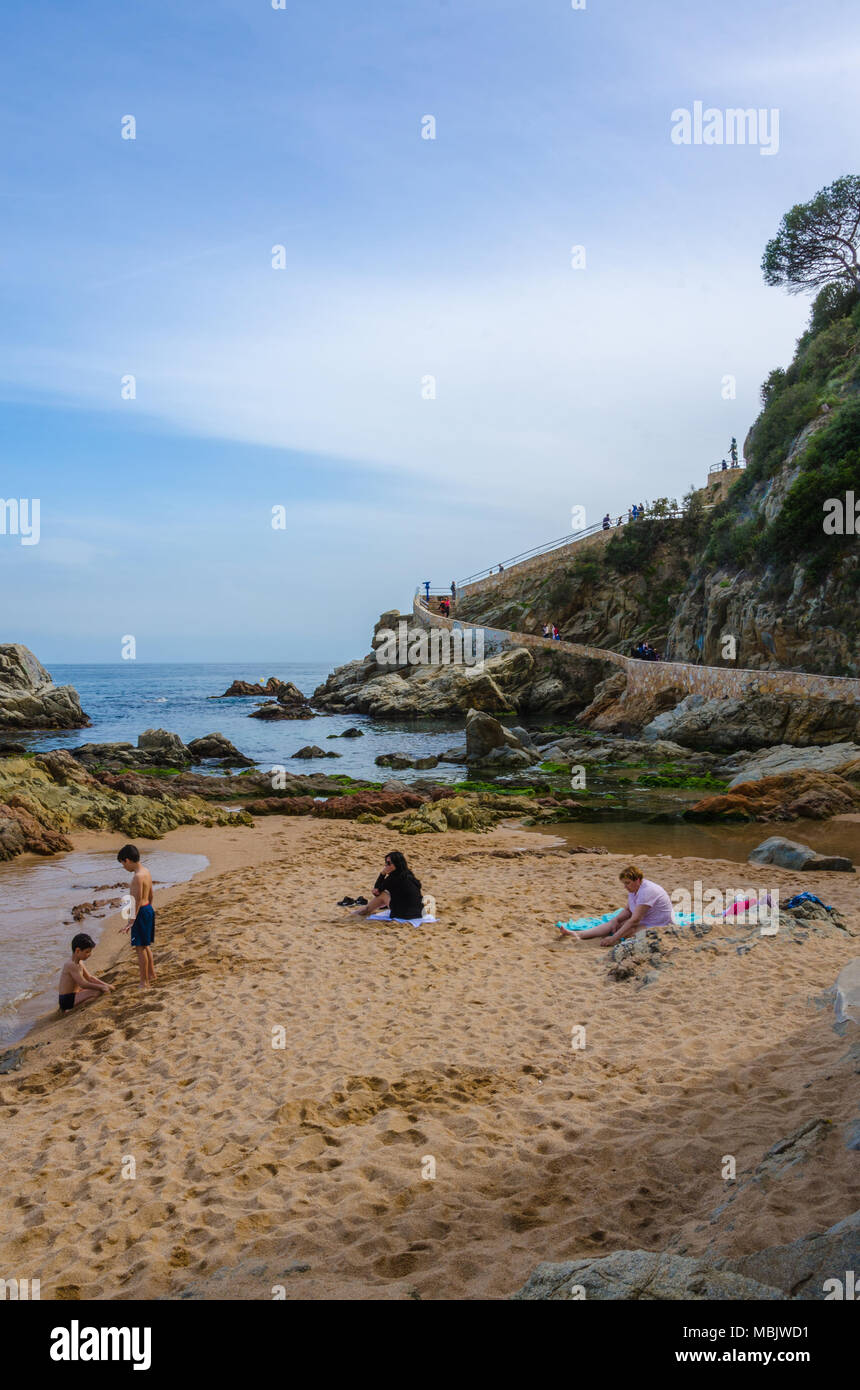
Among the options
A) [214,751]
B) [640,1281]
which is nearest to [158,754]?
[214,751]

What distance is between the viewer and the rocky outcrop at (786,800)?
18234mm

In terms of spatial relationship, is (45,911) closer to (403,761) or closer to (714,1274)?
(714,1274)

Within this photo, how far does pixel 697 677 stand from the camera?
33656 millimetres

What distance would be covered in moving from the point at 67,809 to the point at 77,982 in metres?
10.2

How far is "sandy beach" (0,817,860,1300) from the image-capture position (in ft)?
13.1

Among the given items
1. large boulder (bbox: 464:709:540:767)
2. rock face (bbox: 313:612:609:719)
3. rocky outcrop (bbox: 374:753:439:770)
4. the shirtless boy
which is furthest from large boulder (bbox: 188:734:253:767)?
the shirtless boy

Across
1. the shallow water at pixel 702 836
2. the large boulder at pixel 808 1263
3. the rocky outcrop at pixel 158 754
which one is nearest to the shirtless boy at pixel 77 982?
the large boulder at pixel 808 1263

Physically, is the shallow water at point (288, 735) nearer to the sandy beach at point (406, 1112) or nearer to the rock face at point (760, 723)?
the rock face at point (760, 723)

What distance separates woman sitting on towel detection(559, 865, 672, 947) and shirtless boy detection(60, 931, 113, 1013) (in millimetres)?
5298

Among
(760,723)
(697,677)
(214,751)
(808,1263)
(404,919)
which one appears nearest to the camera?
(808,1263)

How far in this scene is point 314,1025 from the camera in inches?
286

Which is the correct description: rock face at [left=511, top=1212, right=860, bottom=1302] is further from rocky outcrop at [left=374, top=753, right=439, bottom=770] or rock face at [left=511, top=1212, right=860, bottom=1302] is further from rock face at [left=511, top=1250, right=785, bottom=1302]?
rocky outcrop at [left=374, top=753, right=439, bottom=770]

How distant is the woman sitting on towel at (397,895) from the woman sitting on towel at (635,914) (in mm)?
2038
